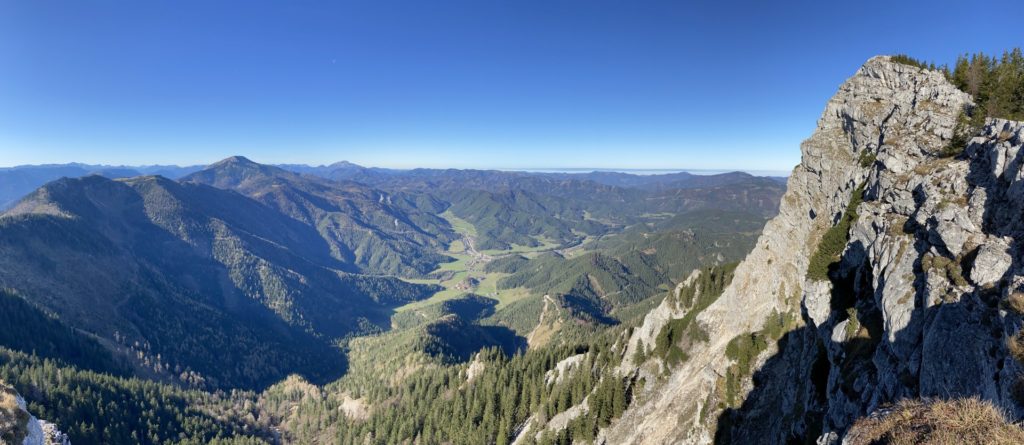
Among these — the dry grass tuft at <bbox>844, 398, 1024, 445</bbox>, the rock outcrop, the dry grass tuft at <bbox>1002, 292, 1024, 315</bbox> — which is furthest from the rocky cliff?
the rock outcrop

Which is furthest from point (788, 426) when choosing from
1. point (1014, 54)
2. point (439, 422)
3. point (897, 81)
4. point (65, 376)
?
point (65, 376)

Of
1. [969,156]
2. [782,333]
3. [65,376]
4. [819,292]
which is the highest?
[969,156]

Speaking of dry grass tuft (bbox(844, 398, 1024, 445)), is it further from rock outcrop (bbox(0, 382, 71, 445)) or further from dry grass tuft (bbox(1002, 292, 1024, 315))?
rock outcrop (bbox(0, 382, 71, 445))

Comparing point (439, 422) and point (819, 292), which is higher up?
point (819, 292)

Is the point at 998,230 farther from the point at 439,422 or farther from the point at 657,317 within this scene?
the point at 439,422

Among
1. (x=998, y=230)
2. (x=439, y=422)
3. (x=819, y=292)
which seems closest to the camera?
(x=998, y=230)

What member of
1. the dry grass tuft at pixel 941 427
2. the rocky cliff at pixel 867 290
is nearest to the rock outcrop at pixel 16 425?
the rocky cliff at pixel 867 290

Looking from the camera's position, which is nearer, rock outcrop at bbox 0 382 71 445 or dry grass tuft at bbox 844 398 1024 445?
dry grass tuft at bbox 844 398 1024 445
